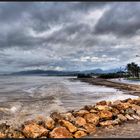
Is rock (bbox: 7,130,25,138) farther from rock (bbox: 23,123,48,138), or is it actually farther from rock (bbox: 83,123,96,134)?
rock (bbox: 83,123,96,134)

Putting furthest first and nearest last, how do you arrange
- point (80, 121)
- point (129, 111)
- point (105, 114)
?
1. point (129, 111)
2. point (105, 114)
3. point (80, 121)

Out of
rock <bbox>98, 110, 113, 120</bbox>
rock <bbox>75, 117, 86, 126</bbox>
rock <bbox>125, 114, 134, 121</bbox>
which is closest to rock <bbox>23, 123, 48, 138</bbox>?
rock <bbox>75, 117, 86, 126</bbox>

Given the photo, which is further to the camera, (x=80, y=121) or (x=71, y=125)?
(x=80, y=121)

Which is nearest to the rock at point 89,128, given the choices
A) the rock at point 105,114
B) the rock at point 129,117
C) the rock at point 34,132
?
the rock at point 34,132

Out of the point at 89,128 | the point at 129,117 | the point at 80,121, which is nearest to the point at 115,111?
the point at 129,117

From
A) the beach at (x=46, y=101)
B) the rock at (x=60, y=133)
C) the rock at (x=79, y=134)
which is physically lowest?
the beach at (x=46, y=101)

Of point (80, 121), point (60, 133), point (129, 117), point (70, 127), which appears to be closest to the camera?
point (60, 133)

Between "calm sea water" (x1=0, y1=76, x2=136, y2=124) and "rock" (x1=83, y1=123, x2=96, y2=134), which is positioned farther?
"calm sea water" (x1=0, y1=76, x2=136, y2=124)

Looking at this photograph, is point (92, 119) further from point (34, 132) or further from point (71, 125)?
point (34, 132)

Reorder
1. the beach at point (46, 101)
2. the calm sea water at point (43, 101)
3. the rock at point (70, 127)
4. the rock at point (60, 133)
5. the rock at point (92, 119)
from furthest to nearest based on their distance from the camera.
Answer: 1. the calm sea water at point (43, 101)
2. the beach at point (46, 101)
3. the rock at point (92, 119)
4. the rock at point (70, 127)
5. the rock at point (60, 133)

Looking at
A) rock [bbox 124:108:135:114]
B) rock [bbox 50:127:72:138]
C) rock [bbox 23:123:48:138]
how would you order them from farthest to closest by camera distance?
rock [bbox 124:108:135:114] → rock [bbox 23:123:48:138] → rock [bbox 50:127:72:138]

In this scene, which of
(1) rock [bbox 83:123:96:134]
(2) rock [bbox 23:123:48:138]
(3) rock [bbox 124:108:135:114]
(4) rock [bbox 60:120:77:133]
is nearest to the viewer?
(2) rock [bbox 23:123:48:138]

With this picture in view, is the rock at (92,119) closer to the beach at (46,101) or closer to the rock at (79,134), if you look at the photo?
the beach at (46,101)

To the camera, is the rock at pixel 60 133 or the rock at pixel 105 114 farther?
the rock at pixel 105 114
